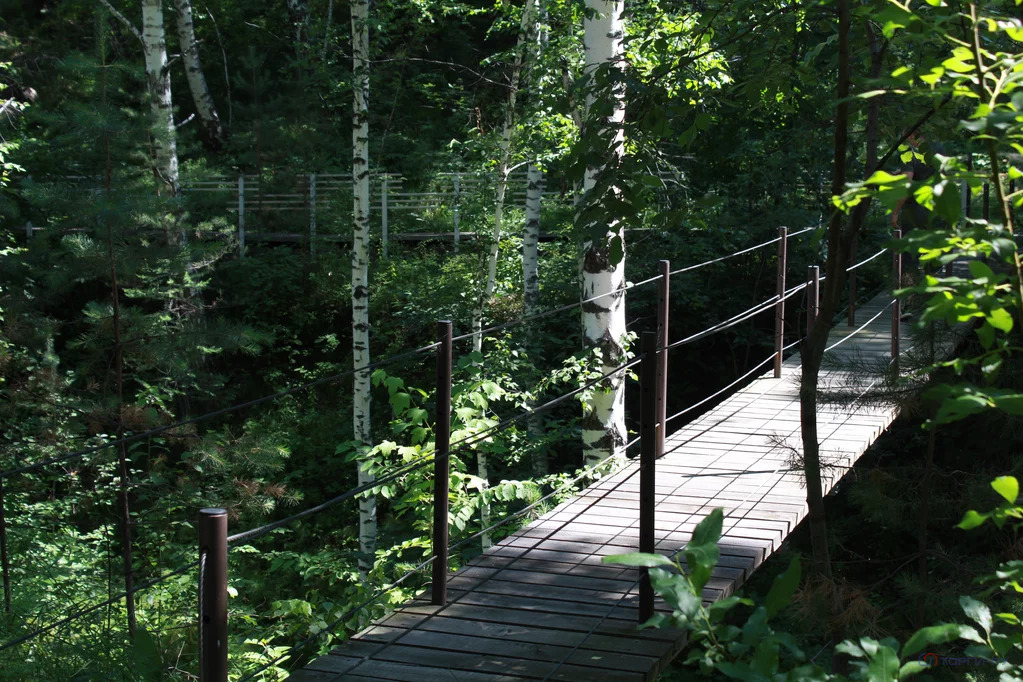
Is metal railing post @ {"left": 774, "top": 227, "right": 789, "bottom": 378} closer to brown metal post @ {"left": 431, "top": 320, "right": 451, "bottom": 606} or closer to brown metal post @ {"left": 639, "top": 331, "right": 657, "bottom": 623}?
brown metal post @ {"left": 639, "top": 331, "right": 657, "bottom": 623}

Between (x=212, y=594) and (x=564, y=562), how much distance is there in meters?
1.99

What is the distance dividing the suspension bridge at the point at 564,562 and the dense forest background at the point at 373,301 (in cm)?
33

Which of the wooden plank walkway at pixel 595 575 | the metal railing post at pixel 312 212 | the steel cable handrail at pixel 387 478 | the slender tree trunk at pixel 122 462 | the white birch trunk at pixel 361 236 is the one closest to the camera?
the steel cable handrail at pixel 387 478

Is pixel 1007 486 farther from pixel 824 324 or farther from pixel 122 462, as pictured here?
pixel 122 462

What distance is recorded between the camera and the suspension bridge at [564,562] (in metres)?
2.79

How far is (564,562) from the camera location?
3801 millimetres

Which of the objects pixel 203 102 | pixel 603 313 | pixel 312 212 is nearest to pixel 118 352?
pixel 603 313

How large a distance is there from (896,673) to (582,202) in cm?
222

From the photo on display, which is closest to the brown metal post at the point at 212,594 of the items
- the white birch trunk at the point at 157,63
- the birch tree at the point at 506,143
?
the birch tree at the point at 506,143

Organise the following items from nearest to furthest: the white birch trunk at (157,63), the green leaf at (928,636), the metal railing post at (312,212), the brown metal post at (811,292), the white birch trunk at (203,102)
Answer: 1. the green leaf at (928,636)
2. the brown metal post at (811,292)
3. the white birch trunk at (157,63)
4. the metal railing post at (312,212)
5. the white birch trunk at (203,102)

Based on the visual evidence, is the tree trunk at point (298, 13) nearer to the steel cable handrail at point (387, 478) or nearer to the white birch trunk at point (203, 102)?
the white birch trunk at point (203, 102)

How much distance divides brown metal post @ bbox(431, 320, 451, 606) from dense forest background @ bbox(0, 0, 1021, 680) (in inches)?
21.7

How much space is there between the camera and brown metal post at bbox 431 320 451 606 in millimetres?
3268

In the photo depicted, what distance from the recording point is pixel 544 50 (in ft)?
28.6
